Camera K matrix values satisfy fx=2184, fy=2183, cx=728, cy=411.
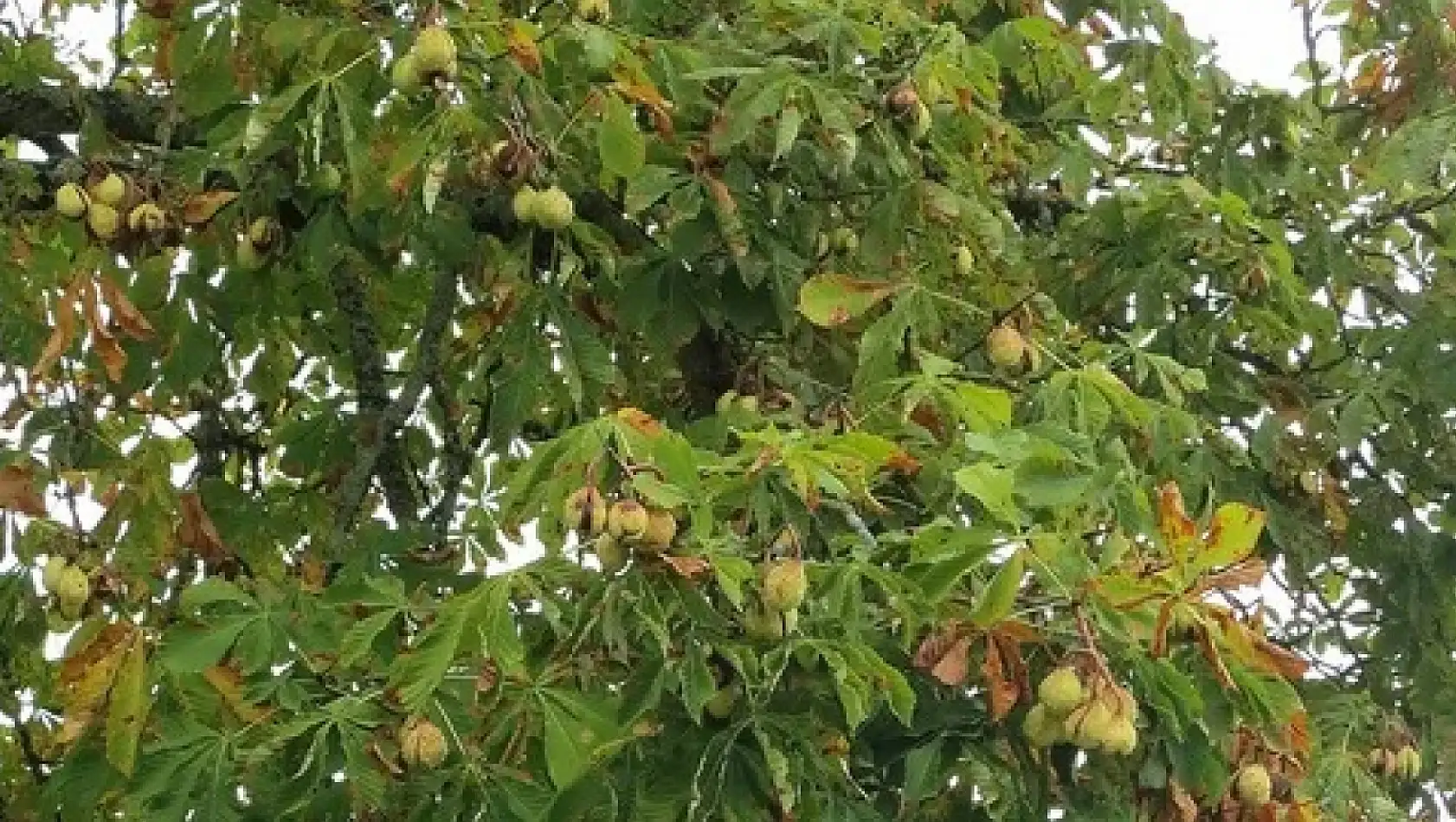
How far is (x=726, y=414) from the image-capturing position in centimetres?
294

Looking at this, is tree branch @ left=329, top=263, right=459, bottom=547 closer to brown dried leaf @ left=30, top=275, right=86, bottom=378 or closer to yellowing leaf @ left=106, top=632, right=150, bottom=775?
brown dried leaf @ left=30, top=275, right=86, bottom=378

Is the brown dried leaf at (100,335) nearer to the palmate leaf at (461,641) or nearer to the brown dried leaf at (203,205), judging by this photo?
the brown dried leaf at (203,205)

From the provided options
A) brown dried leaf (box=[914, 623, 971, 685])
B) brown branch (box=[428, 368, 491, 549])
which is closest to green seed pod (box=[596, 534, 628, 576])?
brown dried leaf (box=[914, 623, 971, 685])

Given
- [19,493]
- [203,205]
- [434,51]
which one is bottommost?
[19,493]

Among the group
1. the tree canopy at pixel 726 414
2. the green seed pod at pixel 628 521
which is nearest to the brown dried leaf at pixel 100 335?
the tree canopy at pixel 726 414

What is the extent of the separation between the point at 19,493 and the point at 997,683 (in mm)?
1420

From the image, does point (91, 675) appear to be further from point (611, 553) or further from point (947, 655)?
point (947, 655)

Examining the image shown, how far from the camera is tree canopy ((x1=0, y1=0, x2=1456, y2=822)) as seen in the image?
2.13m

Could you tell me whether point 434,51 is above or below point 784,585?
above

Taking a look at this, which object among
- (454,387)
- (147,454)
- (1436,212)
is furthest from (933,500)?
(1436,212)

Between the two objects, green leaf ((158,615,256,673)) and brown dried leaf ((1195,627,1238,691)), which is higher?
brown dried leaf ((1195,627,1238,691))

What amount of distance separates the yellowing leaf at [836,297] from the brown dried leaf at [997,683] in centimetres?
81

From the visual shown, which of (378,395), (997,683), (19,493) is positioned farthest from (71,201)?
(997,683)

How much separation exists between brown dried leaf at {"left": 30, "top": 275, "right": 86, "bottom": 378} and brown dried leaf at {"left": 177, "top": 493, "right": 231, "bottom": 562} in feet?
1.31
